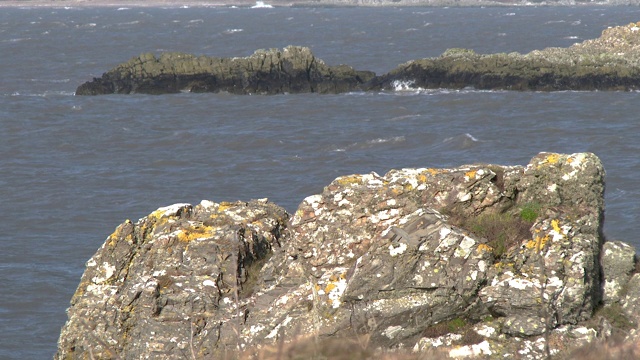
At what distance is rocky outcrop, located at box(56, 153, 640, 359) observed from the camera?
11.9 m

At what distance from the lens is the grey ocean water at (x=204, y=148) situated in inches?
1047

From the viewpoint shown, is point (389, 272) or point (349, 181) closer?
point (389, 272)

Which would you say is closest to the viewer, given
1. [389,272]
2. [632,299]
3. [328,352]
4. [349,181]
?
[328,352]

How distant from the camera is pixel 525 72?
207 feet

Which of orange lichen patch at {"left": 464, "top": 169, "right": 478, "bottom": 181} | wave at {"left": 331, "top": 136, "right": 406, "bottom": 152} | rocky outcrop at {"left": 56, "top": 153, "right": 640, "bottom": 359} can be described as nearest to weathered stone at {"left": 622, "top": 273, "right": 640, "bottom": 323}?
rocky outcrop at {"left": 56, "top": 153, "right": 640, "bottom": 359}

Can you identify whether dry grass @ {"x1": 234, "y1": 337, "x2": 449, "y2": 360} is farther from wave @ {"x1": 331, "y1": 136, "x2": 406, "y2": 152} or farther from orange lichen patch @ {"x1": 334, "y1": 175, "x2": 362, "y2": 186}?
wave @ {"x1": 331, "y1": 136, "x2": 406, "y2": 152}

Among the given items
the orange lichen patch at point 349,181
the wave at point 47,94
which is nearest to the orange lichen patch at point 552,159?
the orange lichen patch at point 349,181

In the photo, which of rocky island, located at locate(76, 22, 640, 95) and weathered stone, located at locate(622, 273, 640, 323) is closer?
weathered stone, located at locate(622, 273, 640, 323)

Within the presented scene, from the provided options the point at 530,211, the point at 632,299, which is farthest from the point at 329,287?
the point at 632,299

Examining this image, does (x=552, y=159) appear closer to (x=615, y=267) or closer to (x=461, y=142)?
(x=615, y=267)

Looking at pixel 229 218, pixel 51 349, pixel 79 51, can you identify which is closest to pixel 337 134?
pixel 51 349

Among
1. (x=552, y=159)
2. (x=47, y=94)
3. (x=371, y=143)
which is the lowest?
(x=47, y=94)

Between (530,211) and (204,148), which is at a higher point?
(530,211)

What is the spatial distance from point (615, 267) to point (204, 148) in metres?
32.1
